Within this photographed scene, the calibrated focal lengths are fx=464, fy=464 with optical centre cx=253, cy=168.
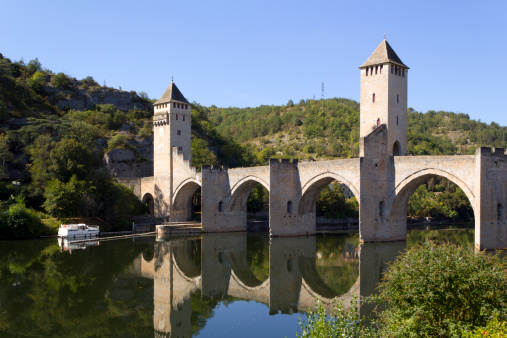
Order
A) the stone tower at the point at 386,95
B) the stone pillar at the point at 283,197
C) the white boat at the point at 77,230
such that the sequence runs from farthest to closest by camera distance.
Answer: the stone pillar at the point at 283,197
the white boat at the point at 77,230
the stone tower at the point at 386,95

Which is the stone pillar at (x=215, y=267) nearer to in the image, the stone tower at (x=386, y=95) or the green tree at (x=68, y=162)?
the green tree at (x=68, y=162)

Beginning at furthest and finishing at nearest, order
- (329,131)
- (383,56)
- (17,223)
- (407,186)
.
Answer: (329,131), (17,223), (383,56), (407,186)

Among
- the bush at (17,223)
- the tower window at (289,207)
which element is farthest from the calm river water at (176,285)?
the tower window at (289,207)

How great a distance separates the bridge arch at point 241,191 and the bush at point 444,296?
27.0m

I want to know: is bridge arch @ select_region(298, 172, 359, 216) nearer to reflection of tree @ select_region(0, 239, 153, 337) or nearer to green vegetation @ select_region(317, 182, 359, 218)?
green vegetation @ select_region(317, 182, 359, 218)

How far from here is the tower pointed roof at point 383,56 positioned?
2978 cm

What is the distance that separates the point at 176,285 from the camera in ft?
61.0

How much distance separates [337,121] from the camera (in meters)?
95.5

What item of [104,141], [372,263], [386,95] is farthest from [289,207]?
[104,141]

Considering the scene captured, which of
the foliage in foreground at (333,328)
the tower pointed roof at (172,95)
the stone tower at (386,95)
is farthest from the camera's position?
the tower pointed roof at (172,95)

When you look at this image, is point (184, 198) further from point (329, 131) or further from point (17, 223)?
point (329, 131)

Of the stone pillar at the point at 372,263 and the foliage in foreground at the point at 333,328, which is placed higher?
the foliage in foreground at the point at 333,328

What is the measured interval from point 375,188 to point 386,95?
6015 millimetres

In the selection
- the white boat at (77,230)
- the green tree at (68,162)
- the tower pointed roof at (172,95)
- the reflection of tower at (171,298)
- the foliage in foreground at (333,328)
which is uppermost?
the tower pointed roof at (172,95)
